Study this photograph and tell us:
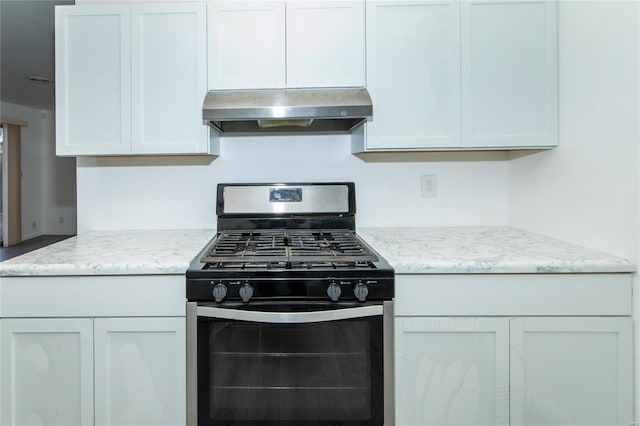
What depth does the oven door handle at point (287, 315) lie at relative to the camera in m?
1.26

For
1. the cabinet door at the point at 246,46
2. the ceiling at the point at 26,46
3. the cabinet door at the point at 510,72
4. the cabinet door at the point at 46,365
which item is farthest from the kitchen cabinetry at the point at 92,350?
the ceiling at the point at 26,46

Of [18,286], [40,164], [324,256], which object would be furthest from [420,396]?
[40,164]

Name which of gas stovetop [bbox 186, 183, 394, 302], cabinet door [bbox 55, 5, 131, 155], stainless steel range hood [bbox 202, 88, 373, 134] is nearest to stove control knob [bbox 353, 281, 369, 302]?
gas stovetop [bbox 186, 183, 394, 302]

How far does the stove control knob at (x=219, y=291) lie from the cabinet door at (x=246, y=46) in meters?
0.91

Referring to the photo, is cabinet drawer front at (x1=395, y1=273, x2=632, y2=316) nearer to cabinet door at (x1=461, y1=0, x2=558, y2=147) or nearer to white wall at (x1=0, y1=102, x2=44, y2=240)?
cabinet door at (x1=461, y1=0, x2=558, y2=147)

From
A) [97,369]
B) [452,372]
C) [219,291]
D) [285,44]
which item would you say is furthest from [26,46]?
[452,372]

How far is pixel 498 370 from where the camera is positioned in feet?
4.43

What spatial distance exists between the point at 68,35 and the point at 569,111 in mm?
2153

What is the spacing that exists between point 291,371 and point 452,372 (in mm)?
538

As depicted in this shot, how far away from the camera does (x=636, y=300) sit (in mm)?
1323

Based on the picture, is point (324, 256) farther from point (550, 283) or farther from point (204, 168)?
point (204, 168)

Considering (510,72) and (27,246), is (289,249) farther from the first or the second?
(27,246)

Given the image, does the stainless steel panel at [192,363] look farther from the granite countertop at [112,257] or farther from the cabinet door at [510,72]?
the cabinet door at [510,72]

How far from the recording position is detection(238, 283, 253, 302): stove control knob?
4.16 ft
